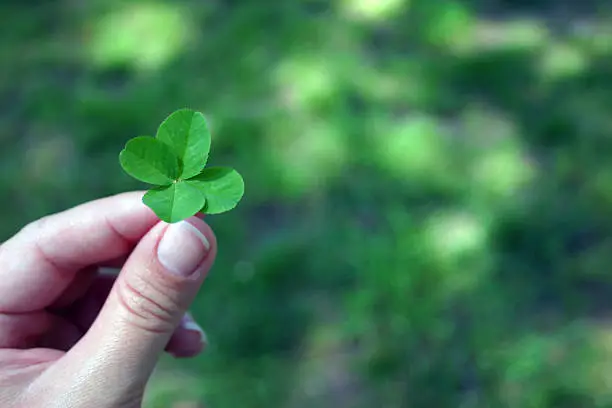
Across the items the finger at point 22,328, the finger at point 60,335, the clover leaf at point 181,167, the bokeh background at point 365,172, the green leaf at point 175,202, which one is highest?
the bokeh background at point 365,172

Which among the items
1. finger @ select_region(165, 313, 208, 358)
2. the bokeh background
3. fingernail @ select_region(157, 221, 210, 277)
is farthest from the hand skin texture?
the bokeh background

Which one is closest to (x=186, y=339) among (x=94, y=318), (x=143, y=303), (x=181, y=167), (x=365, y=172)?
(x=94, y=318)

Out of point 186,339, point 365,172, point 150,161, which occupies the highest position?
point 365,172

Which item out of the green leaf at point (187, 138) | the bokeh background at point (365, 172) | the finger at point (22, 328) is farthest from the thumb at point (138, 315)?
the bokeh background at point (365, 172)

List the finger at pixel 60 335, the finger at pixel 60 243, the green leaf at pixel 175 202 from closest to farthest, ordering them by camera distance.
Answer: the green leaf at pixel 175 202
the finger at pixel 60 243
the finger at pixel 60 335

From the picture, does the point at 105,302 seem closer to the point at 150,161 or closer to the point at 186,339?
the point at 150,161

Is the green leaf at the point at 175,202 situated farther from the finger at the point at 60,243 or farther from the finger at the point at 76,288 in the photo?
the finger at the point at 76,288
